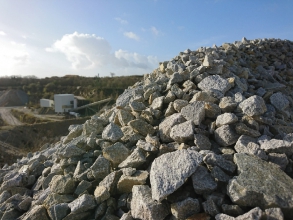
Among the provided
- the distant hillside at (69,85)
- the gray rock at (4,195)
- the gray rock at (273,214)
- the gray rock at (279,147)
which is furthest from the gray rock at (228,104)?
the distant hillside at (69,85)

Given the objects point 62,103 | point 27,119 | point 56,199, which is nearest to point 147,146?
point 56,199

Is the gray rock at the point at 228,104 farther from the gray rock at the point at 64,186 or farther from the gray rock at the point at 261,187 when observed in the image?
the gray rock at the point at 64,186

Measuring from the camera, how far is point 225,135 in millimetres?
2404

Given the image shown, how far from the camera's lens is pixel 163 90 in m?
3.65

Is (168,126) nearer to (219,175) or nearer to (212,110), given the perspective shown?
(212,110)

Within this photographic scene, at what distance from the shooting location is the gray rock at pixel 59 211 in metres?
2.30

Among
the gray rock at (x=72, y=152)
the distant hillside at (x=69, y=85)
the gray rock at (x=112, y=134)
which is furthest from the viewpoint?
the distant hillside at (x=69, y=85)

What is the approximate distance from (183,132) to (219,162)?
1.75 ft

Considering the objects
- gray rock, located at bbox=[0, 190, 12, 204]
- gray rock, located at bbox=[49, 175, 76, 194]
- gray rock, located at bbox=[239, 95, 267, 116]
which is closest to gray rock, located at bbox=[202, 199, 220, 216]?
gray rock, located at bbox=[239, 95, 267, 116]

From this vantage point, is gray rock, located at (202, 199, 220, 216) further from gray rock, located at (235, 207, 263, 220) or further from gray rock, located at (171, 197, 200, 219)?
gray rock, located at (235, 207, 263, 220)

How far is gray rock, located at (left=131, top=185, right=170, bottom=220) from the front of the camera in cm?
189

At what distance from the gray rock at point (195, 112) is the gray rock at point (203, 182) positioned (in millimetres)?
713

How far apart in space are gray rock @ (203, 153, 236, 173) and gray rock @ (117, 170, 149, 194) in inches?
22.6

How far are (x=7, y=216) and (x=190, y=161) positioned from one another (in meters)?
2.23
